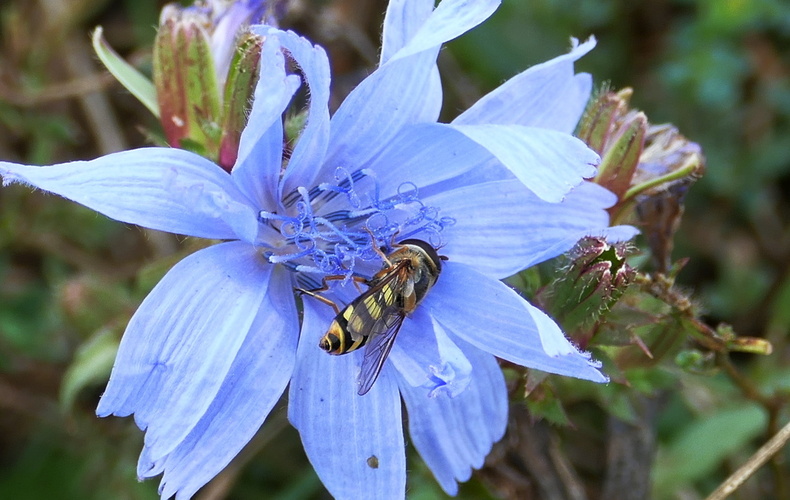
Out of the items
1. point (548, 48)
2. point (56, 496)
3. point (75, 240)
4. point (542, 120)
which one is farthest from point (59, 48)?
point (542, 120)

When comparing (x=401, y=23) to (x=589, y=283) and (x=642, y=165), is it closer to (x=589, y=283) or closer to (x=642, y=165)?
(x=589, y=283)

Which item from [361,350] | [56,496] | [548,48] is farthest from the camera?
[548,48]

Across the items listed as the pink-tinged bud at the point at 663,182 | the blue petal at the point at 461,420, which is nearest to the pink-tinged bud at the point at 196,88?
the blue petal at the point at 461,420

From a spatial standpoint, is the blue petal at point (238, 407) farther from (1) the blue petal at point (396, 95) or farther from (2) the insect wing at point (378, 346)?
(1) the blue petal at point (396, 95)

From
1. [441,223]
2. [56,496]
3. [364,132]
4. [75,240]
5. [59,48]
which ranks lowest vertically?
[56,496]

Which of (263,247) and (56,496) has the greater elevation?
(263,247)

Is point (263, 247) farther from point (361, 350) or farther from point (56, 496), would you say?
point (56, 496)

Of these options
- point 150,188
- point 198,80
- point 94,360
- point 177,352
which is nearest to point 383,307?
point 177,352
